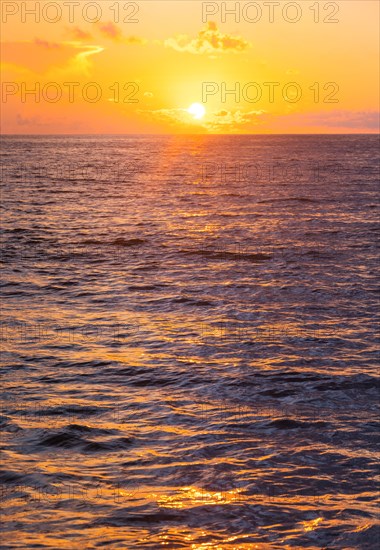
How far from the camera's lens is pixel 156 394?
11.2m

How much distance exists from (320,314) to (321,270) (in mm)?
5909

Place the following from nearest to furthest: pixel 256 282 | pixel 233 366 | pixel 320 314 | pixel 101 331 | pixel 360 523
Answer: pixel 360 523 → pixel 233 366 → pixel 101 331 → pixel 320 314 → pixel 256 282

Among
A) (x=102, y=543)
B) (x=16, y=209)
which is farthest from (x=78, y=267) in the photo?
(x=16, y=209)

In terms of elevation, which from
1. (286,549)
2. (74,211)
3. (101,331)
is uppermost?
(74,211)

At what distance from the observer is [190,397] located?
11109 millimetres

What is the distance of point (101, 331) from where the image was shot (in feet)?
48.7

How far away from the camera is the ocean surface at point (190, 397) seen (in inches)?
288

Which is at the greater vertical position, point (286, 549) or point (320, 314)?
point (320, 314)

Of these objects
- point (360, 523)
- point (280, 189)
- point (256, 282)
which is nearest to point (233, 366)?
point (360, 523)

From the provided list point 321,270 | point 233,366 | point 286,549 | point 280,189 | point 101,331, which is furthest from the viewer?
point 280,189

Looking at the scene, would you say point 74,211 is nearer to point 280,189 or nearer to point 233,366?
point 280,189

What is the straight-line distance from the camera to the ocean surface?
731 centimetres

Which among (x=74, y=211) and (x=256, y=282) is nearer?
(x=256, y=282)

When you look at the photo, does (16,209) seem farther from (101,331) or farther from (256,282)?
(101,331)
